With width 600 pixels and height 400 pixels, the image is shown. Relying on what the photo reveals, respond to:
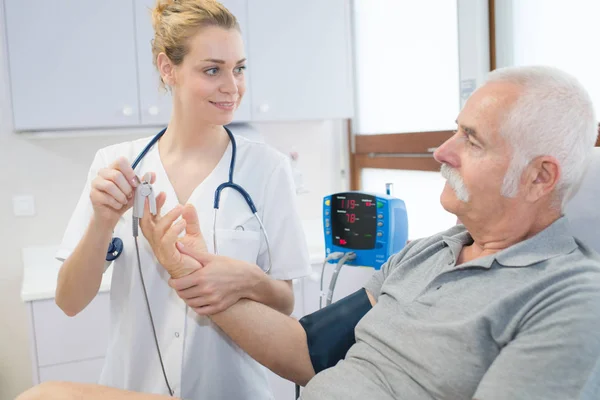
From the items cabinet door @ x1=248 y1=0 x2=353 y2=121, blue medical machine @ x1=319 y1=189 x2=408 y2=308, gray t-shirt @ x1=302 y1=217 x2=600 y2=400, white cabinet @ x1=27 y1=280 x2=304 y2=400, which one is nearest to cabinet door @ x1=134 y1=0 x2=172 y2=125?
cabinet door @ x1=248 y1=0 x2=353 y2=121

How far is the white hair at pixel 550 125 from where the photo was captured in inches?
41.1

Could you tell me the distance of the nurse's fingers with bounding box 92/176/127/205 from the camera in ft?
3.83

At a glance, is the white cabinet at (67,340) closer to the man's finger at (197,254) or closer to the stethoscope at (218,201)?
the stethoscope at (218,201)

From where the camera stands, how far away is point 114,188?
46.0 inches

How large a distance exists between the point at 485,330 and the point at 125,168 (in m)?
0.76

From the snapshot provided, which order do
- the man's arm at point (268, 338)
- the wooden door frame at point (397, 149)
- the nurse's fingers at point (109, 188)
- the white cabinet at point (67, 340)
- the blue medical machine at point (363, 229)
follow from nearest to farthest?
the nurse's fingers at point (109, 188)
the man's arm at point (268, 338)
the blue medical machine at point (363, 229)
the white cabinet at point (67, 340)
the wooden door frame at point (397, 149)

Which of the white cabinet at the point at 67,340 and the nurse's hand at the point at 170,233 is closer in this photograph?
the nurse's hand at the point at 170,233

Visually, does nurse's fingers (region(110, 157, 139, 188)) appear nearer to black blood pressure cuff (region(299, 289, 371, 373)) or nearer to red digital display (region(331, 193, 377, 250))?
black blood pressure cuff (region(299, 289, 371, 373))

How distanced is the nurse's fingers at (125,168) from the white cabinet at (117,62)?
1.04 m

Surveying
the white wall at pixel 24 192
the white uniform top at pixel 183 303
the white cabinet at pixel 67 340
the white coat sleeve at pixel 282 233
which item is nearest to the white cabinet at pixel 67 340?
the white cabinet at pixel 67 340

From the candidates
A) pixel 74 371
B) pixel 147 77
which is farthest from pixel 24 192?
pixel 74 371

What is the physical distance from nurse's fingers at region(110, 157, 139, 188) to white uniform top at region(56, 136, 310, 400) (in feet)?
0.68

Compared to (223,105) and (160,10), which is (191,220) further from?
(160,10)

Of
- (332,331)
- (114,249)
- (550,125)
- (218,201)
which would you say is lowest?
(332,331)
